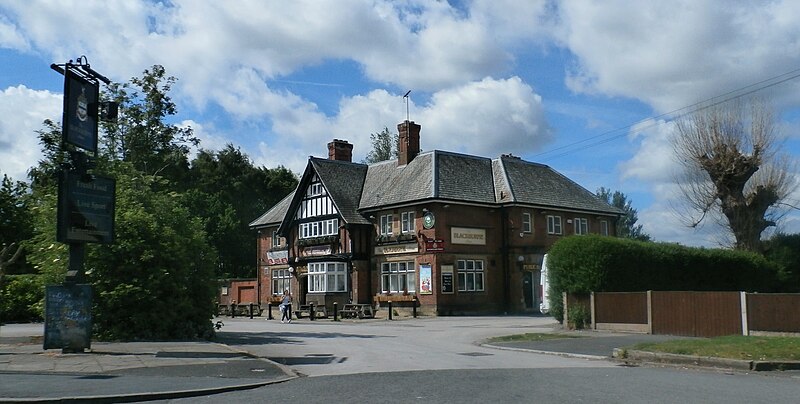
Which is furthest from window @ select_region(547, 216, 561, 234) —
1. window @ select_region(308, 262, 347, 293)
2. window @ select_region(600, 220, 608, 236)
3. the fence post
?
the fence post

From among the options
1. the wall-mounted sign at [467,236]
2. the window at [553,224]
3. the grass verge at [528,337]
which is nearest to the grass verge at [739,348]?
the grass verge at [528,337]

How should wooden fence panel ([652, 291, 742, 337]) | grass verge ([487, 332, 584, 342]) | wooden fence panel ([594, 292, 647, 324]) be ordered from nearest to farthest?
wooden fence panel ([652, 291, 742, 337]) < grass verge ([487, 332, 584, 342]) < wooden fence panel ([594, 292, 647, 324])

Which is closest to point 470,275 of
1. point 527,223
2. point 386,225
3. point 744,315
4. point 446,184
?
point 527,223

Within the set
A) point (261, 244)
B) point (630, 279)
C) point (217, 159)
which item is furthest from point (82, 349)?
point (217, 159)

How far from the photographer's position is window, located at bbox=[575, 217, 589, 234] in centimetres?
4944

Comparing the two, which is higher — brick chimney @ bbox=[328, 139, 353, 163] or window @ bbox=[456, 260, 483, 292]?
brick chimney @ bbox=[328, 139, 353, 163]

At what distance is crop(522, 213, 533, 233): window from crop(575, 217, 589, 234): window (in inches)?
172

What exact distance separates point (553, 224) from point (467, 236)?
21.9 feet

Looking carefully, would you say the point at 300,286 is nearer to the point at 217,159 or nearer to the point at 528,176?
the point at 528,176

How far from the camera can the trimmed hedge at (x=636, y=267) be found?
2736 cm

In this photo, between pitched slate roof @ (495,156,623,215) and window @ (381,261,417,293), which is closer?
window @ (381,261,417,293)

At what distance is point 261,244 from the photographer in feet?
190

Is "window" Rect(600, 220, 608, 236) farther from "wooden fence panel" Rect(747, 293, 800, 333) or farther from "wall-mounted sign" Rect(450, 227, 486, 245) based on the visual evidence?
"wooden fence panel" Rect(747, 293, 800, 333)

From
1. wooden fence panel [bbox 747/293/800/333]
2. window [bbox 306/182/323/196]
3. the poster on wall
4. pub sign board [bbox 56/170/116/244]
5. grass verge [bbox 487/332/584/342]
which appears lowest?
grass verge [bbox 487/332/584/342]
